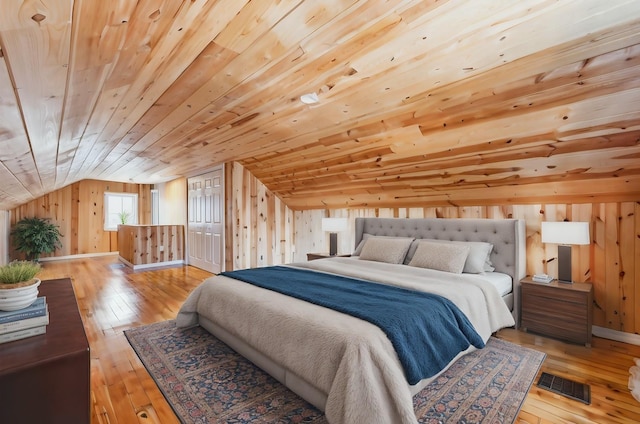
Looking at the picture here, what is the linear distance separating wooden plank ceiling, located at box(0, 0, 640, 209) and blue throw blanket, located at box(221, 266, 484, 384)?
4.95ft

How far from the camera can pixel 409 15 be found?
1527 mm

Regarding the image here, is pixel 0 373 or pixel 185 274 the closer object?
pixel 0 373

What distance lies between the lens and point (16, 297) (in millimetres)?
1454

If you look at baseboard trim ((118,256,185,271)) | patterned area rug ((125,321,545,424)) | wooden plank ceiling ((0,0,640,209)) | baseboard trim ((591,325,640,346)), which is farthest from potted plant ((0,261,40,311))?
baseboard trim ((118,256,185,271))

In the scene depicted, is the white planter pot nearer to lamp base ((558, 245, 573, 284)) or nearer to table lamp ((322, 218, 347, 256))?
table lamp ((322, 218, 347, 256))

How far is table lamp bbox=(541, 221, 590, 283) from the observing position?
271 centimetres

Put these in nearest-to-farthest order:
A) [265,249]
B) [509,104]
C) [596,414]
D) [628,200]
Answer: [596,414] → [509,104] → [628,200] → [265,249]

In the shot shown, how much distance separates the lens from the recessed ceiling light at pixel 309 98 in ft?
8.09

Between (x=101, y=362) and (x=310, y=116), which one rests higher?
(x=310, y=116)

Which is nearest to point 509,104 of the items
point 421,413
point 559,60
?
point 559,60

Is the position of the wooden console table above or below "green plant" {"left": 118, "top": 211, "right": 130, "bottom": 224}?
below

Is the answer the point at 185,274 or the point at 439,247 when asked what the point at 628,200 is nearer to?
the point at 439,247

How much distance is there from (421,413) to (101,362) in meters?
2.41

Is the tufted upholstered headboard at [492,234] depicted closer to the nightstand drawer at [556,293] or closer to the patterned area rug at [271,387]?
the nightstand drawer at [556,293]
